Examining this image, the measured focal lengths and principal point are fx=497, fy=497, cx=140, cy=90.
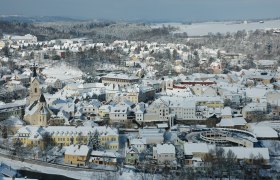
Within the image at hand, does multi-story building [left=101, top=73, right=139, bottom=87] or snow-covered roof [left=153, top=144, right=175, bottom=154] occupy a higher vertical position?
multi-story building [left=101, top=73, right=139, bottom=87]

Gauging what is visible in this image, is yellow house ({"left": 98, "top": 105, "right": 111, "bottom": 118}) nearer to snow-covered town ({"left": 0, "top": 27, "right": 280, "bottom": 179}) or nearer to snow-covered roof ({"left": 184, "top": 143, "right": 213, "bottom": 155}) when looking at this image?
snow-covered town ({"left": 0, "top": 27, "right": 280, "bottom": 179})

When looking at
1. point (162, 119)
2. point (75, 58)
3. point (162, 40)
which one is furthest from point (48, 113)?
point (162, 40)

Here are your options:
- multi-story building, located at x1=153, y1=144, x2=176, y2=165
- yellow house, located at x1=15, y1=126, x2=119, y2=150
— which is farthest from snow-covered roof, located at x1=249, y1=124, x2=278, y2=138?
yellow house, located at x1=15, y1=126, x2=119, y2=150

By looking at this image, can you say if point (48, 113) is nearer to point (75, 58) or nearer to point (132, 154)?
point (132, 154)

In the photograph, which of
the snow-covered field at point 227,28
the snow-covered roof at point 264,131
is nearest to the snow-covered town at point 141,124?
the snow-covered roof at point 264,131

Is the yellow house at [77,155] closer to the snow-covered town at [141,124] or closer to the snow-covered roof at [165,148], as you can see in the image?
the snow-covered town at [141,124]

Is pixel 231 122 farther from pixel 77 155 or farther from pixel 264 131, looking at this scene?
pixel 77 155
